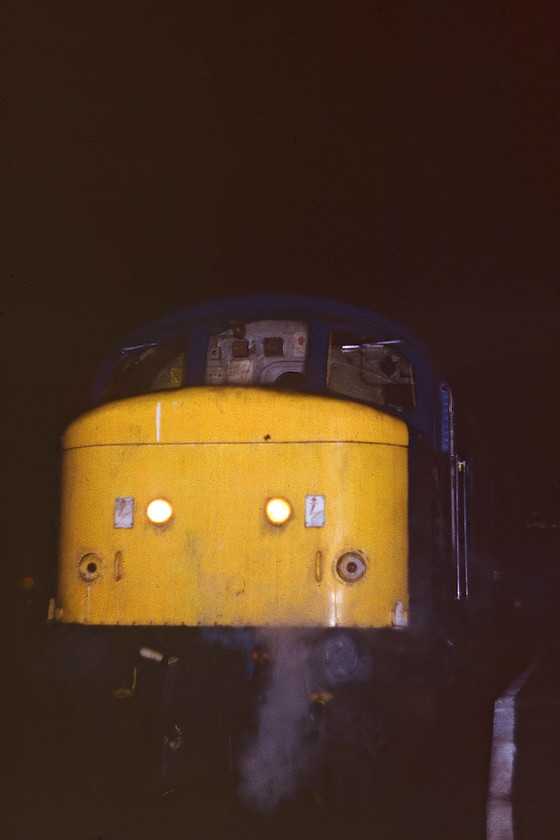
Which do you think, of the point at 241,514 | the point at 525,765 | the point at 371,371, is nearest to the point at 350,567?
the point at 241,514

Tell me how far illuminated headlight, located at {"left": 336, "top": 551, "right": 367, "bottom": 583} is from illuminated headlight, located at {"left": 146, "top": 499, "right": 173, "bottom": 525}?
1.00 m

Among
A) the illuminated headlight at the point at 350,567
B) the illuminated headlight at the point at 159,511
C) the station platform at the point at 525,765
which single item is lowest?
the station platform at the point at 525,765

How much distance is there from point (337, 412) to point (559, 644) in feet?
39.1

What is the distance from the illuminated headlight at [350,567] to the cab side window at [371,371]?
1146 millimetres

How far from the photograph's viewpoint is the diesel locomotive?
18.4 ft

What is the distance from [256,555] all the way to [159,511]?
61cm

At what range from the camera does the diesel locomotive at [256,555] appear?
18.4 ft

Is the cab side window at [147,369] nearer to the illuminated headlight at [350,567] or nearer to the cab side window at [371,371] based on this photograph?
the cab side window at [371,371]

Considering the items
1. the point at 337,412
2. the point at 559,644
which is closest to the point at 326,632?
the point at 337,412

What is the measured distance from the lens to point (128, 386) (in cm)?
688

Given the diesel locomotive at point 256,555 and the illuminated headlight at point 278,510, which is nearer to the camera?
the diesel locomotive at point 256,555

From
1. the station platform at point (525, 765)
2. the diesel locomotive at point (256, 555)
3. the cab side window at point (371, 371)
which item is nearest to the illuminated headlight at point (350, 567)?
the diesel locomotive at point (256, 555)

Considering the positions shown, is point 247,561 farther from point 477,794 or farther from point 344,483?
point 477,794

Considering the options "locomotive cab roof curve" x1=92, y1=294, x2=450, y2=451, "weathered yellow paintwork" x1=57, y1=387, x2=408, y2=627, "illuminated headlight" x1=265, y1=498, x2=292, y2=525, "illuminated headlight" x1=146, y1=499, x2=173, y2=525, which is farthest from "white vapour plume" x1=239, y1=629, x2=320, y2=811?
"locomotive cab roof curve" x1=92, y1=294, x2=450, y2=451
